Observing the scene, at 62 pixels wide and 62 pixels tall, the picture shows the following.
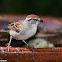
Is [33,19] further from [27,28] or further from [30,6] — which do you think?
[30,6]

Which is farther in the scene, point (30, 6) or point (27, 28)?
point (30, 6)

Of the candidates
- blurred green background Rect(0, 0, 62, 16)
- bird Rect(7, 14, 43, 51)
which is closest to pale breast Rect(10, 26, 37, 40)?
bird Rect(7, 14, 43, 51)

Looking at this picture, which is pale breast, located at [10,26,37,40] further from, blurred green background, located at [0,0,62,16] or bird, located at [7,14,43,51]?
blurred green background, located at [0,0,62,16]

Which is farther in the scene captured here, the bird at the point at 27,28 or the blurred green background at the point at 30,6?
the blurred green background at the point at 30,6

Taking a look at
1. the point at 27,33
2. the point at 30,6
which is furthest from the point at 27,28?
the point at 30,6

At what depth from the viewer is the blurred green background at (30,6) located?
3.07 metres

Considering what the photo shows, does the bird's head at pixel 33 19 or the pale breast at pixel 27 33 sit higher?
the bird's head at pixel 33 19

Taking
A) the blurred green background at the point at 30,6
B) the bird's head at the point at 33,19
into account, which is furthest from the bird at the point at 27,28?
the blurred green background at the point at 30,6

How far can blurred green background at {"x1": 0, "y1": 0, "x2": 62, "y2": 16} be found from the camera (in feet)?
10.1

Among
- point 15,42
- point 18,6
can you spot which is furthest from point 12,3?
point 15,42

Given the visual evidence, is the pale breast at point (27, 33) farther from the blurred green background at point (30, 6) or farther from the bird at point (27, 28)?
the blurred green background at point (30, 6)

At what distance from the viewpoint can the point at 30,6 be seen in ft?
10.6

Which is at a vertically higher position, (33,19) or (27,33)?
(33,19)

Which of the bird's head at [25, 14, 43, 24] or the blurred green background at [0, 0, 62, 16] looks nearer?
the bird's head at [25, 14, 43, 24]
